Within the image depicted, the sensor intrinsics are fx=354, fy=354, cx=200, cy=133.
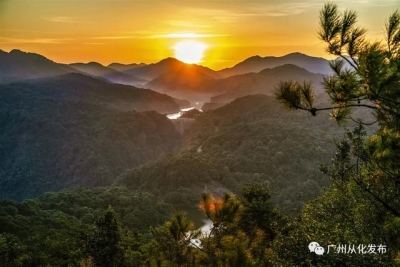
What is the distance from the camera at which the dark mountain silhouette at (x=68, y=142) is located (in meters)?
134

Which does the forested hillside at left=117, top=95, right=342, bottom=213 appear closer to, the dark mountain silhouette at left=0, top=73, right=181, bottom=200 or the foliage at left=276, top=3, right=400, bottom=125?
the dark mountain silhouette at left=0, top=73, right=181, bottom=200

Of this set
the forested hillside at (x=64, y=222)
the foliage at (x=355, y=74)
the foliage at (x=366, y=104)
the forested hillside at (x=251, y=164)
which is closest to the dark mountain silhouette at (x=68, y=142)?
the forested hillside at (x=251, y=164)

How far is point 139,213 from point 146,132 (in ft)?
342

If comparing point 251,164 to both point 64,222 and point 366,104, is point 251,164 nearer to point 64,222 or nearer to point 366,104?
point 64,222

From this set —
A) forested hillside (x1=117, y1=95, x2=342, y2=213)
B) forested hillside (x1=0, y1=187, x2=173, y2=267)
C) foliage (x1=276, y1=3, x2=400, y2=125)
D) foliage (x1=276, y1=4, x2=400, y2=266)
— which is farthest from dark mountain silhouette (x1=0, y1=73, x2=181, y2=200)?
foliage (x1=276, y1=3, x2=400, y2=125)

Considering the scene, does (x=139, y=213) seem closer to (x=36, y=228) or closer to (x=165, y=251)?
(x=36, y=228)

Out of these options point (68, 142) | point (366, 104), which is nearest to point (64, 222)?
point (366, 104)

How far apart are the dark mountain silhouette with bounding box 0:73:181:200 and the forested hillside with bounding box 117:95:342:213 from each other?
34314mm

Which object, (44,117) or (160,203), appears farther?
(44,117)

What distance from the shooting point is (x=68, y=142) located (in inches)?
6211

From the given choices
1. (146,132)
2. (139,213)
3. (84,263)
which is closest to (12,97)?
(146,132)

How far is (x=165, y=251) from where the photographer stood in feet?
45.2

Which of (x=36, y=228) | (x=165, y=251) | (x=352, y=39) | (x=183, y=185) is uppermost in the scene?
(x=352, y=39)

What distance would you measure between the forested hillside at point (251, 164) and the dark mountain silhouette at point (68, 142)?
34.3m
